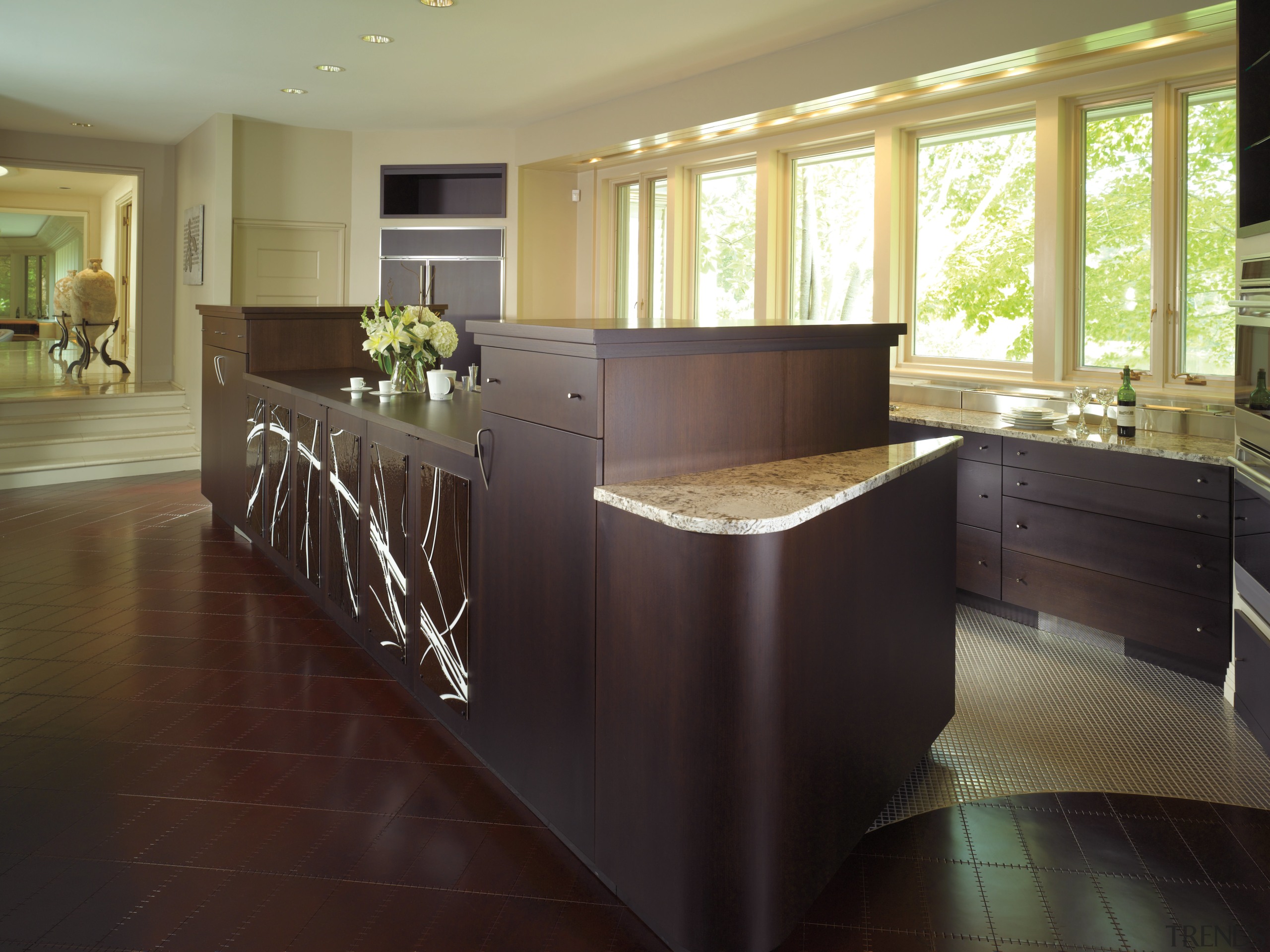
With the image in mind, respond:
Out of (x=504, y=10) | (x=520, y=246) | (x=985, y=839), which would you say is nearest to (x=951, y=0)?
(x=504, y=10)

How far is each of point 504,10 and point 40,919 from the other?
4328mm

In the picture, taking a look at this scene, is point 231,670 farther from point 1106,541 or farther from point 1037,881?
point 1106,541

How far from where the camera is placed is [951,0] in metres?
4.31

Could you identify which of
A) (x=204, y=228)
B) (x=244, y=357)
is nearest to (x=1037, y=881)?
(x=244, y=357)

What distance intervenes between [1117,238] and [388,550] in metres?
3.60

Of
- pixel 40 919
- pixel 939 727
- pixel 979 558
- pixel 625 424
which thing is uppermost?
pixel 625 424

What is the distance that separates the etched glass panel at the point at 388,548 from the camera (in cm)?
309

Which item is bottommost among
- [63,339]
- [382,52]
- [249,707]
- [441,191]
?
[249,707]

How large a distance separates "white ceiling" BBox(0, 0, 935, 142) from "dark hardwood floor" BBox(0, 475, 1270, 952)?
135 inches

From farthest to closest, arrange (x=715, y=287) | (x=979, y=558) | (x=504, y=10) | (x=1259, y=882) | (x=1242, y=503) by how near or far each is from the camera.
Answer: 1. (x=715, y=287)
2. (x=504, y=10)
3. (x=979, y=558)
4. (x=1242, y=503)
5. (x=1259, y=882)

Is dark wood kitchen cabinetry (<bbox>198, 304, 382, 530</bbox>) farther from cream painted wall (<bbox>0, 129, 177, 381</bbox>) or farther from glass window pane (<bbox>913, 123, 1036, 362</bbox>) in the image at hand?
cream painted wall (<bbox>0, 129, 177, 381</bbox>)

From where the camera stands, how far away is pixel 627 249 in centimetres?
765

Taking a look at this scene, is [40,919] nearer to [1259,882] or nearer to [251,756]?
[251,756]

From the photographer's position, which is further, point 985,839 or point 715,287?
point 715,287
